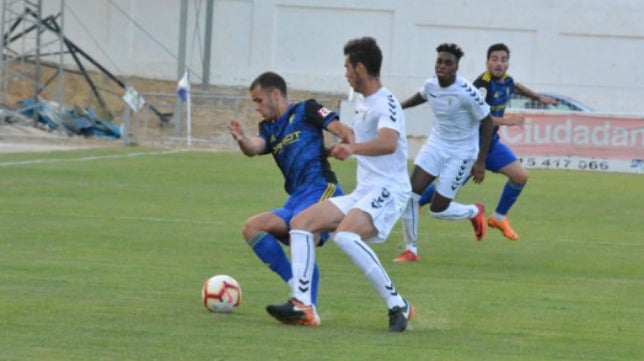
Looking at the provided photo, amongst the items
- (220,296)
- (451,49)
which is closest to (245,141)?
(220,296)

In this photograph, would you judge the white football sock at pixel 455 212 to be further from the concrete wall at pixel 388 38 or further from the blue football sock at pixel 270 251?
the concrete wall at pixel 388 38

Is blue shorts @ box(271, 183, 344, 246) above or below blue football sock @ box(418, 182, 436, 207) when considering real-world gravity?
above

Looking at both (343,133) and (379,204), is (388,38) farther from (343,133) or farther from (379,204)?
(343,133)

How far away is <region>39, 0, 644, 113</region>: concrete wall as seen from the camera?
51.8m

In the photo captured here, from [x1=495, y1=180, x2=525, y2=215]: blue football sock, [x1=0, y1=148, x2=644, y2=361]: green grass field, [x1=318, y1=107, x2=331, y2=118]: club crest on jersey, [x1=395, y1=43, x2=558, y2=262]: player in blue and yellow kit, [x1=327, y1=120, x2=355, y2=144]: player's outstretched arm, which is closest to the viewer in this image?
[x1=0, y1=148, x2=644, y2=361]: green grass field

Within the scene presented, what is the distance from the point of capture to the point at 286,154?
9.75 meters

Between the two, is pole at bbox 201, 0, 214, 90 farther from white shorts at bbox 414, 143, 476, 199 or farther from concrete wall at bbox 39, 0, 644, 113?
white shorts at bbox 414, 143, 476, 199

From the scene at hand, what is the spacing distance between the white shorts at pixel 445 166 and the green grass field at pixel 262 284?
2.31 feet

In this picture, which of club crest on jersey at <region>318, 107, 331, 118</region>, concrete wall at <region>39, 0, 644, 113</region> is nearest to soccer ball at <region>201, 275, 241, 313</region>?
club crest on jersey at <region>318, 107, 331, 118</region>

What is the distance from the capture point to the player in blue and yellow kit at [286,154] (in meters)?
9.65

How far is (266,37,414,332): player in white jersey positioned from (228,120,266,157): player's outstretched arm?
0.55m

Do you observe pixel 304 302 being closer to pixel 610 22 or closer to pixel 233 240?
pixel 233 240

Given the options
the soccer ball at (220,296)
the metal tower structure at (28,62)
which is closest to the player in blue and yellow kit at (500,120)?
the soccer ball at (220,296)

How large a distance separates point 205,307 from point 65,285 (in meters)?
1.49
